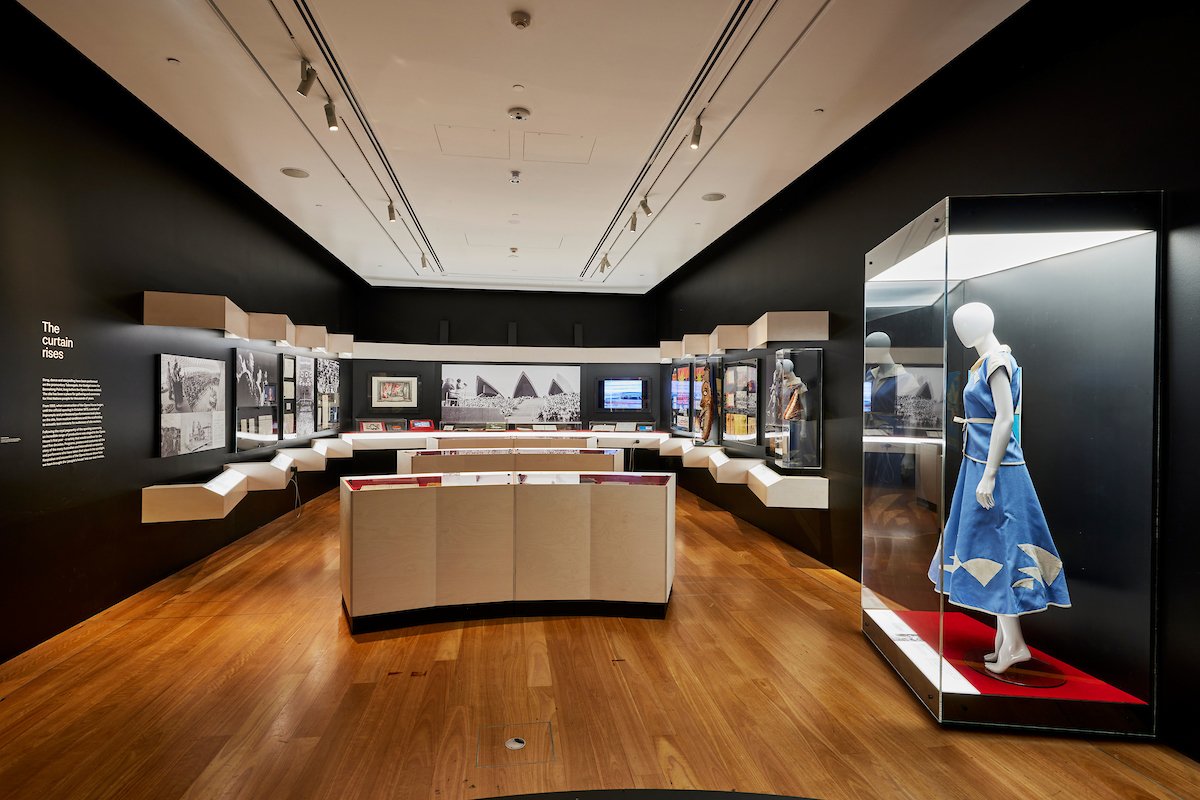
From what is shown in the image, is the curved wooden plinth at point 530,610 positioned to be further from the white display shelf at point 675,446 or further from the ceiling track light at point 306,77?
the white display shelf at point 675,446

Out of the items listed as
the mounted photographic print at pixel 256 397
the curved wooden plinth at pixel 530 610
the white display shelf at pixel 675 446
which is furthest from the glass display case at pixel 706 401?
the mounted photographic print at pixel 256 397

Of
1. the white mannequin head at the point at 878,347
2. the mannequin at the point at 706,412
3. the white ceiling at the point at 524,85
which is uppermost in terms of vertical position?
the white ceiling at the point at 524,85

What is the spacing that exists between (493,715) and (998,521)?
2.47 meters

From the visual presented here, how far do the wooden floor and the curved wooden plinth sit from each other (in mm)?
91

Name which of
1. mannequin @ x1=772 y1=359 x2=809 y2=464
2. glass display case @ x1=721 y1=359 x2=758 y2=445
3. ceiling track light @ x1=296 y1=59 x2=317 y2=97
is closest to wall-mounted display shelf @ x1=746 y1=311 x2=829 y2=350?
mannequin @ x1=772 y1=359 x2=809 y2=464

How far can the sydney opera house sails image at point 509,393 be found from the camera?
1191 cm

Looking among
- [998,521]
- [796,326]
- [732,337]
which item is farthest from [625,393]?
[998,521]

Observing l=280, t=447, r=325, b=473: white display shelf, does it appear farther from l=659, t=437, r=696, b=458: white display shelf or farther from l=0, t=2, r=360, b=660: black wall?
l=659, t=437, r=696, b=458: white display shelf

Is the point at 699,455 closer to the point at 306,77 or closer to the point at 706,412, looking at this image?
the point at 706,412

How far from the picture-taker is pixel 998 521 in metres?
2.97

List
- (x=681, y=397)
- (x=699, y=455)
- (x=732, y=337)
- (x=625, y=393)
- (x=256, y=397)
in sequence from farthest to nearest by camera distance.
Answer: (x=625, y=393), (x=681, y=397), (x=699, y=455), (x=256, y=397), (x=732, y=337)

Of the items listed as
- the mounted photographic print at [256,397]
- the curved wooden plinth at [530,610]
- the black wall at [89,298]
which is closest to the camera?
the black wall at [89,298]

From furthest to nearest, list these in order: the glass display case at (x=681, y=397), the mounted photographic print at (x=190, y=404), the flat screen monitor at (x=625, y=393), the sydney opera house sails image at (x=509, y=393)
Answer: the flat screen monitor at (x=625, y=393), the sydney opera house sails image at (x=509, y=393), the glass display case at (x=681, y=397), the mounted photographic print at (x=190, y=404)

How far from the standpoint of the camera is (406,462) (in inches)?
270
